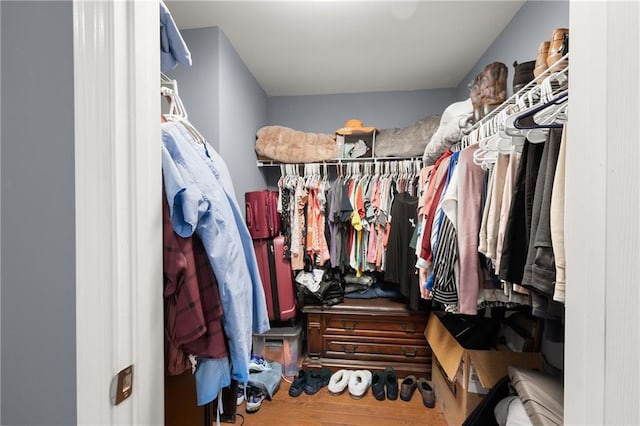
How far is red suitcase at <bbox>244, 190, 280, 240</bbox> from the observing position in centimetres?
223

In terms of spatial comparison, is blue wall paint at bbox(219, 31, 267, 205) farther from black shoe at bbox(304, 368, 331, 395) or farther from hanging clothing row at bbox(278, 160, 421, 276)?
black shoe at bbox(304, 368, 331, 395)

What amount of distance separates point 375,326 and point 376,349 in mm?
184

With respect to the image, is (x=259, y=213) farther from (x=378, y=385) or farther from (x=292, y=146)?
(x=378, y=385)

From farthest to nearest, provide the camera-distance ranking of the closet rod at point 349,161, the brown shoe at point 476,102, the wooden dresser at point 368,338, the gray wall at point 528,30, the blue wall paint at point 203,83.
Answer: the closet rod at point 349,161 < the wooden dresser at point 368,338 < the blue wall paint at point 203,83 < the brown shoe at point 476,102 < the gray wall at point 528,30

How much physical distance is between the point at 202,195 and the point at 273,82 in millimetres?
2248

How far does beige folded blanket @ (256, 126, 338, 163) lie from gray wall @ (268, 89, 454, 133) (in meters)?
0.35

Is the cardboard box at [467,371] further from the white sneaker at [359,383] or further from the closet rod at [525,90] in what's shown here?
the closet rod at [525,90]

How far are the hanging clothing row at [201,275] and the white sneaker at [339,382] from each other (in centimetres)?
146

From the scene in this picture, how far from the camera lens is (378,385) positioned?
6.53 feet

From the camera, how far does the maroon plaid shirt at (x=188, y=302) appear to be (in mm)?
679

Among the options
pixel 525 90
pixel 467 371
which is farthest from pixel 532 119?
pixel 467 371
